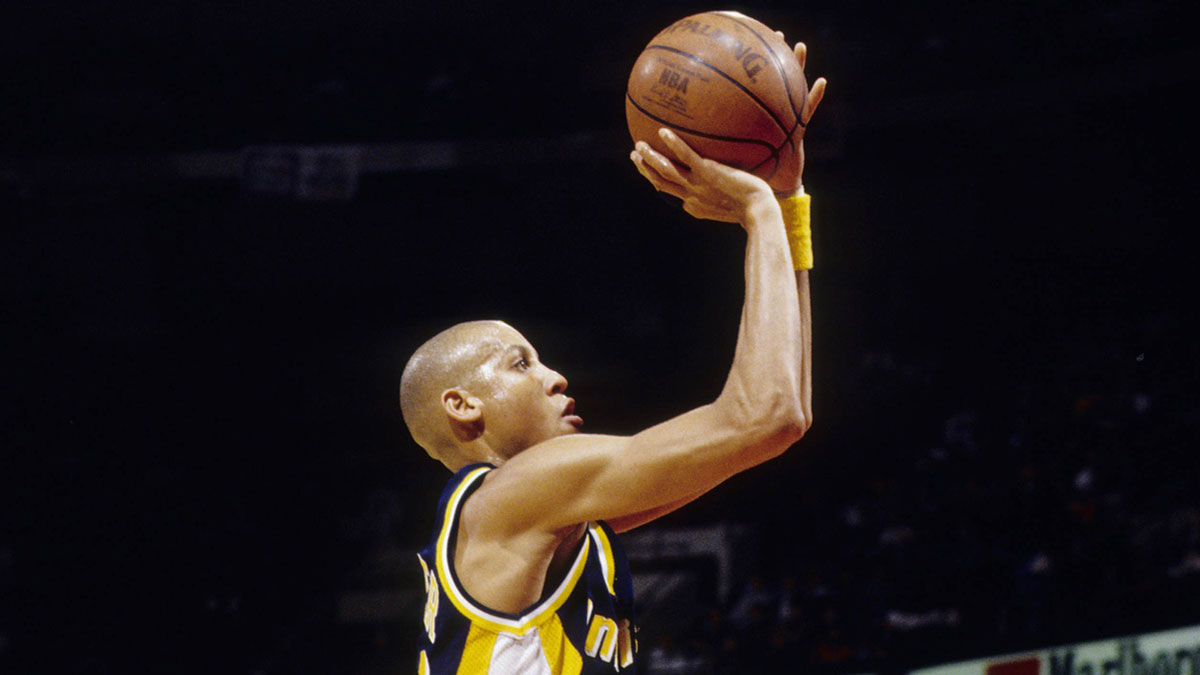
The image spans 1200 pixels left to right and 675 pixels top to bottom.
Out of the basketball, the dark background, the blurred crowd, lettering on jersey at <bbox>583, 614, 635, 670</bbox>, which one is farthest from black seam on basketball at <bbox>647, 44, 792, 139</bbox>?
the dark background

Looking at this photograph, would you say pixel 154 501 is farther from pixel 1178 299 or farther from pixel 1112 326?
pixel 1178 299

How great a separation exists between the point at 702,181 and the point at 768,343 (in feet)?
1.27

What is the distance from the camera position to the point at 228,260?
11.0 m

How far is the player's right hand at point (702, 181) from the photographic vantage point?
2.19 meters

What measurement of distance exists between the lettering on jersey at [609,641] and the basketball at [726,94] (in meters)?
0.93

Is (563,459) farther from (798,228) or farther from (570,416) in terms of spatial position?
(798,228)

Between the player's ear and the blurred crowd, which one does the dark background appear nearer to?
the blurred crowd

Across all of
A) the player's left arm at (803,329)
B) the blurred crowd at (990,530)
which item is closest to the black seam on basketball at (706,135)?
the player's left arm at (803,329)

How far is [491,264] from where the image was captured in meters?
11.2

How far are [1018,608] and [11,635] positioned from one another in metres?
6.98

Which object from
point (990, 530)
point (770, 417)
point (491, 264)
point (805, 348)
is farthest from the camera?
point (491, 264)

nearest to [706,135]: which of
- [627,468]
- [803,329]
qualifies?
[803,329]

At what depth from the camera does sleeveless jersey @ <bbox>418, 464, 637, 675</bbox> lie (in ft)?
7.06

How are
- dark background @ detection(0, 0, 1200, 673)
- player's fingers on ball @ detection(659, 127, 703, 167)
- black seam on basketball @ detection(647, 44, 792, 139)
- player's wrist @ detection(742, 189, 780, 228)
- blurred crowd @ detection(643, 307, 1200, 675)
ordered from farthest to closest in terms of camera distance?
dark background @ detection(0, 0, 1200, 673), blurred crowd @ detection(643, 307, 1200, 675), black seam on basketball @ detection(647, 44, 792, 139), player's fingers on ball @ detection(659, 127, 703, 167), player's wrist @ detection(742, 189, 780, 228)
